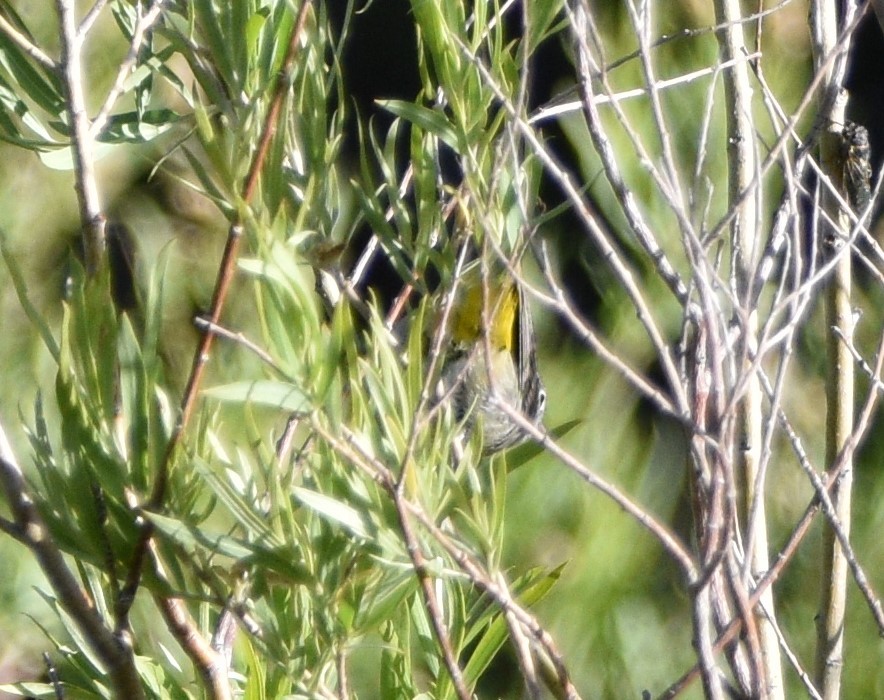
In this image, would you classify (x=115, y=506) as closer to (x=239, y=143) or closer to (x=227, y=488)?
(x=227, y=488)

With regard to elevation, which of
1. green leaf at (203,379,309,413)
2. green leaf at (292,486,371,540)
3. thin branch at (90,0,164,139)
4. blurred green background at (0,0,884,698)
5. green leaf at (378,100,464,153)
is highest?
thin branch at (90,0,164,139)

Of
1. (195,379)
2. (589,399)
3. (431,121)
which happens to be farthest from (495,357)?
(195,379)

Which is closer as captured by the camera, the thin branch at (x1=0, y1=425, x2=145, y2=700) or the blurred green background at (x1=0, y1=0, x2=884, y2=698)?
the thin branch at (x1=0, y1=425, x2=145, y2=700)

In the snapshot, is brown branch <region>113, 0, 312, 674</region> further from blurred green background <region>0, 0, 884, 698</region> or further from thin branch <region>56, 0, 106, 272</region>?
blurred green background <region>0, 0, 884, 698</region>

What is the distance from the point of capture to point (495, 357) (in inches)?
54.8

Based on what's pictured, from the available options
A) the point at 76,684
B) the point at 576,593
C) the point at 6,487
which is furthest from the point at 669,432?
the point at 6,487

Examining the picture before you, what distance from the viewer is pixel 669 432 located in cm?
164

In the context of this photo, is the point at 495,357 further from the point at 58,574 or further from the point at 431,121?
the point at 58,574

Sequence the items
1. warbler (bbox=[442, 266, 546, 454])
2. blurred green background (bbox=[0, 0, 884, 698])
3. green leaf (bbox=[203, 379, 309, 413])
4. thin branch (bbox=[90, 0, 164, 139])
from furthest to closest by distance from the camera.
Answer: blurred green background (bbox=[0, 0, 884, 698]) → warbler (bbox=[442, 266, 546, 454]) → thin branch (bbox=[90, 0, 164, 139]) → green leaf (bbox=[203, 379, 309, 413])

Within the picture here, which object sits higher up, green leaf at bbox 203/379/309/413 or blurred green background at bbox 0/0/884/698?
green leaf at bbox 203/379/309/413

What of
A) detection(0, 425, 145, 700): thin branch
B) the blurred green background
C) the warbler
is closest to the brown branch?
detection(0, 425, 145, 700): thin branch

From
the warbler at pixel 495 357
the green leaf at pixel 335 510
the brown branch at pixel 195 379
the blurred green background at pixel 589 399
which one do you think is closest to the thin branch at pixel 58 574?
the brown branch at pixel 195 379

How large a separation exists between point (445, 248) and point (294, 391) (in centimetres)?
21

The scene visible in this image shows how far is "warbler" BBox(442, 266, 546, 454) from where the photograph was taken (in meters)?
0.75
